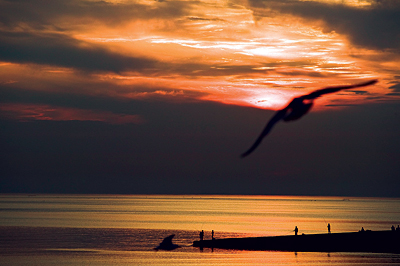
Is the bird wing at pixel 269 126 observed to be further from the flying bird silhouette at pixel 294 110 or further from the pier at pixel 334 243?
the pier at pixel 334 243

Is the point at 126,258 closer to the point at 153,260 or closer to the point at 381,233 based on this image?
the point at 153,260

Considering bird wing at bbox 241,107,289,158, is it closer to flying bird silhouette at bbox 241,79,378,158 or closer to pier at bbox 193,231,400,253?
flying bird silhouette at bbox 241,79,378,158

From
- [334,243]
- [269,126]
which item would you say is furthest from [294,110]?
[334,243]

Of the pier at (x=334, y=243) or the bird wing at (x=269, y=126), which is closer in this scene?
the bird wing at (x=269, y=126)

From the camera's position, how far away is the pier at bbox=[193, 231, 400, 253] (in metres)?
64.5

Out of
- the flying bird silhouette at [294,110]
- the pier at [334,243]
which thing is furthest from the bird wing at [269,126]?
the pier at [334,243]

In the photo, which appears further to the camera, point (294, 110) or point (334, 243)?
point (334, 243)

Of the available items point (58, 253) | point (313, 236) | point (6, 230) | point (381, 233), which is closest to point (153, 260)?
point (58, 253)

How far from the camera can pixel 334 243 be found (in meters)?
67.0

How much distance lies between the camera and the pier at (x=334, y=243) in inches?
2539

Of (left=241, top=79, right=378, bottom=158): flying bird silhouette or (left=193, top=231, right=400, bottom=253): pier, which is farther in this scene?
(left=193, top=231, right=400, bottom=253): pier

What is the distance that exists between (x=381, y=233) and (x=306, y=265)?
48.2ft

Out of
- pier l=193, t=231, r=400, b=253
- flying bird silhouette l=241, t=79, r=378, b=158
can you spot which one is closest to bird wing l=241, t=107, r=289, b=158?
flying bird silhouette l=241, t=79, r=378, b=158

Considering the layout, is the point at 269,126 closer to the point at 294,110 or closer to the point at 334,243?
the point at 294,110
